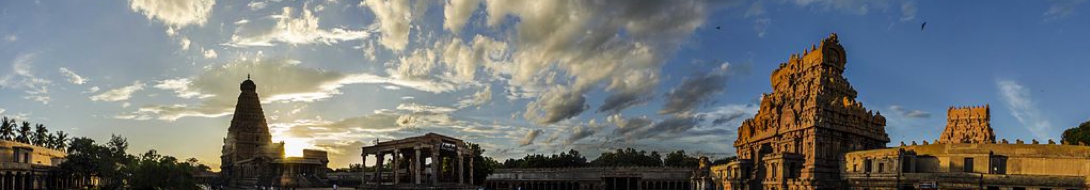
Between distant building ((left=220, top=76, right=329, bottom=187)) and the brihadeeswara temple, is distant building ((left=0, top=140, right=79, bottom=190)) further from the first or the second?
the brihadeeswara temple

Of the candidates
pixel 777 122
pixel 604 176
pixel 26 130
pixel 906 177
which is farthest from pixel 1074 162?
pixel 26 130

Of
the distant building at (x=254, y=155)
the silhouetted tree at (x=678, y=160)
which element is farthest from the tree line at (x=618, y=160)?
the distant building at (x=254, y=155)

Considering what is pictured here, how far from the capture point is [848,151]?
58.4 metres

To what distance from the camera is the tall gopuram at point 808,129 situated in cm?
5781

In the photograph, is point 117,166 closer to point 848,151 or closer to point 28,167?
point 28,167

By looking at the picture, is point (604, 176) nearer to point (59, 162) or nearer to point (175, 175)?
point (175, 175)

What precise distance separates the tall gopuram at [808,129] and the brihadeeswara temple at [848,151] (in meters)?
0.09

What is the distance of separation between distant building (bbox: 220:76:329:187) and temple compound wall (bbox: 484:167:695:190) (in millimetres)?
27064

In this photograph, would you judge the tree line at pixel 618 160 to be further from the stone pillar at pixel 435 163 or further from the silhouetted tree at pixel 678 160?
the stone pillar at pixel 435 163

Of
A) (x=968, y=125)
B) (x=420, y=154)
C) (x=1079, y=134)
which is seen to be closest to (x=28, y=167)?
(x=420, y=154)

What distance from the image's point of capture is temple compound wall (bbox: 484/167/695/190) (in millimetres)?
92688

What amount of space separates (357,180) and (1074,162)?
293 feet

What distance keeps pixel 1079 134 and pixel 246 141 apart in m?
114

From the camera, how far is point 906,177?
164 ft
